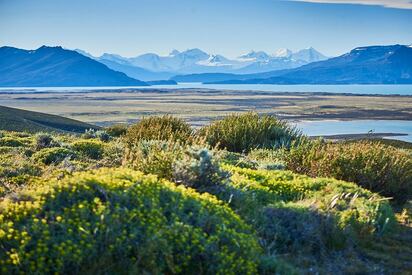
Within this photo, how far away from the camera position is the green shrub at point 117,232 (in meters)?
5.19

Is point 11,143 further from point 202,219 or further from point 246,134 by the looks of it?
point 202,219

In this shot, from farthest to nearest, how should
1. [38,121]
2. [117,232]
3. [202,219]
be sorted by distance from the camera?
[38,121]
[202,219]
[117,232]

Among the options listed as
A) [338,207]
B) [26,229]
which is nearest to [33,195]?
[26,229]

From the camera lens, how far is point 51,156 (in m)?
13.8

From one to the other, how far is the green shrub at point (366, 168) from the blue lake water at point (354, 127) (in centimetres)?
5670

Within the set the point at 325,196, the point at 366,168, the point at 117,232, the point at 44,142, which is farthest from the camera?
the point at 44,142

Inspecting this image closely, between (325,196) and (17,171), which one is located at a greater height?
(17,171)

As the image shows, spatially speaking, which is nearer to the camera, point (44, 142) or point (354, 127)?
point (44, 142)

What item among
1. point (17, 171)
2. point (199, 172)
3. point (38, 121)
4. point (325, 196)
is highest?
point (199, 172)

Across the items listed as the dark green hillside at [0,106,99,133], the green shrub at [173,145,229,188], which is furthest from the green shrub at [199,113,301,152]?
the dark green hillside at [0,106,99,133]

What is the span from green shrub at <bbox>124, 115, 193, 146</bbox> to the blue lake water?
51.1 metres

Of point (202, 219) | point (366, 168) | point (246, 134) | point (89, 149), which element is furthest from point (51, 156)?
point (202, 219)

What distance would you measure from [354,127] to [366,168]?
241ft

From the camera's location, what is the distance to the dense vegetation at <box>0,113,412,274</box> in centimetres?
538
